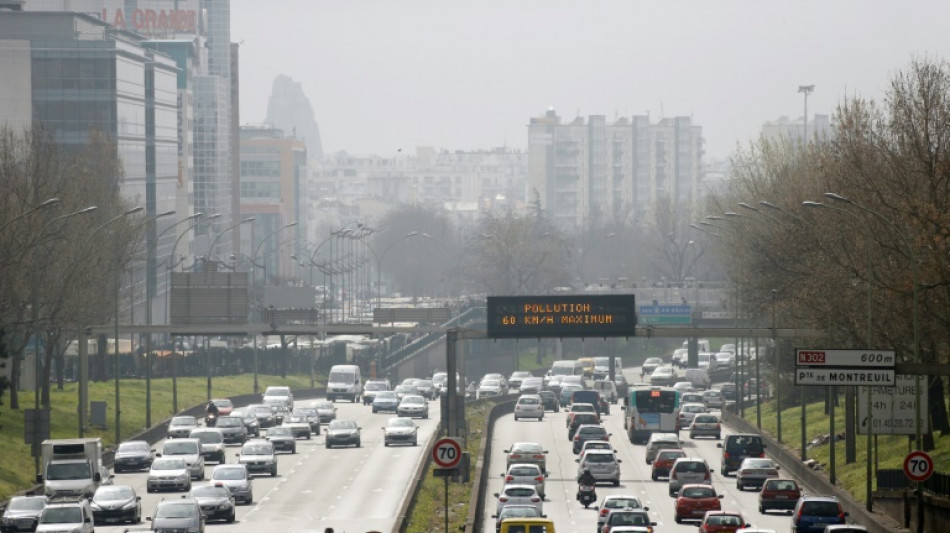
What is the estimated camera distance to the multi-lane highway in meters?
51.2

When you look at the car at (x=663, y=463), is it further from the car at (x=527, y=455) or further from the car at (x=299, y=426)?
the car at (x=299, y=426)

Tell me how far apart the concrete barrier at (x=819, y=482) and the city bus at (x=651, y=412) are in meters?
3.42

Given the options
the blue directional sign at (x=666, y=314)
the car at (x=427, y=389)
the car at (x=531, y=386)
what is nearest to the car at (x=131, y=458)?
the car at (x=427, y=389)

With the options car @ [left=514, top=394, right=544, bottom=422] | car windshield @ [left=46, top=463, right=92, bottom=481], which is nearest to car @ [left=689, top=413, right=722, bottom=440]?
car @ [left=514, top=394, right=544, bottom=422]

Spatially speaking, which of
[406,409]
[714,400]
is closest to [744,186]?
[714,400]

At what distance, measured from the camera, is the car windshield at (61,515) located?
45375 mm

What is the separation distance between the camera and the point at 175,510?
46.2m

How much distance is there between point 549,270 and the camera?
544 ft

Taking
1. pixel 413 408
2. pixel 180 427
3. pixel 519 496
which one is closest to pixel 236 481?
pixel 519 496

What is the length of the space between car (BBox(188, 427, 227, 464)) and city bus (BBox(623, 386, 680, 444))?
19.8 meters

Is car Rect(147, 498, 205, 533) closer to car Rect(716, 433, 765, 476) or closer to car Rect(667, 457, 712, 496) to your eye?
car Rect(667, 457, 712, 496)

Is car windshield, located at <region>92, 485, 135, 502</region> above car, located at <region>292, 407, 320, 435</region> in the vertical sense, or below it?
above

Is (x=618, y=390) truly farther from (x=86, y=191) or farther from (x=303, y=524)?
(x=303, y=524)

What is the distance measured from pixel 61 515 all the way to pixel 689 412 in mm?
48019
